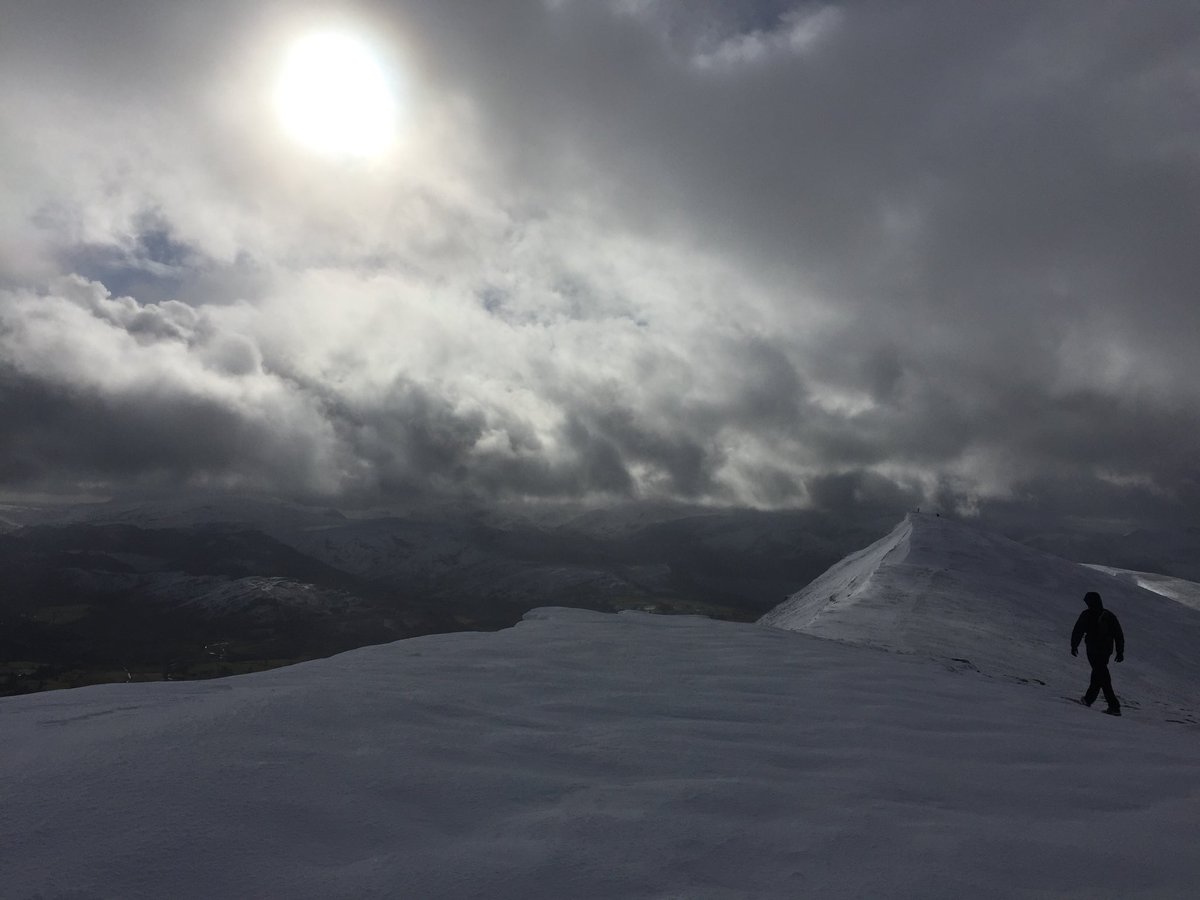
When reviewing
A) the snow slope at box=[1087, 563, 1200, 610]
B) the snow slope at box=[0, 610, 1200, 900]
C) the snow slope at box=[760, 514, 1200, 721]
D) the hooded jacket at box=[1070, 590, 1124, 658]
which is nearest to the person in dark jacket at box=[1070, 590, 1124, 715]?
the hooded jacket at box=[1070, 590, 1124, 658]

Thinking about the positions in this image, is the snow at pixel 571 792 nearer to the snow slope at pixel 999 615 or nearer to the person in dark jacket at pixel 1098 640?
the person in dark jacket at pixel 1098 640

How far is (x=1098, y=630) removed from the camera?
44.0ft

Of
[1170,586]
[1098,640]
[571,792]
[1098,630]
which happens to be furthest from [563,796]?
[1170,586]

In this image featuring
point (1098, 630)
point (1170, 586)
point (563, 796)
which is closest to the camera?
point (563, 796)

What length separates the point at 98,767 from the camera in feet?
15.6

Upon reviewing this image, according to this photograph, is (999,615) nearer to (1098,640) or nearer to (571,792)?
(1098,640)

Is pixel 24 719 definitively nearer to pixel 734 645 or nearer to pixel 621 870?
pixel 621 870

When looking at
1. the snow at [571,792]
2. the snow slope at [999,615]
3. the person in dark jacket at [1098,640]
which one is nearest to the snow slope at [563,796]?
the snow at [571,792]

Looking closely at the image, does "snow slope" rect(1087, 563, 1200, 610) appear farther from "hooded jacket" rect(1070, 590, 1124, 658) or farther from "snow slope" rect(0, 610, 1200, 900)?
"snow slope" rect(0, 610, 1200, 900)

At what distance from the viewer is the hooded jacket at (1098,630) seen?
43.1ft

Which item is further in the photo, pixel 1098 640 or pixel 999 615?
pixel 999 615

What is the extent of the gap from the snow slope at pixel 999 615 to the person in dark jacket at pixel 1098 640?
2710 mm

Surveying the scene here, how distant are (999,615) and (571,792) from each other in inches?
1088

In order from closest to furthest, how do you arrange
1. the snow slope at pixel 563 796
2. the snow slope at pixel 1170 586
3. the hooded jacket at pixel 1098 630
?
the snow slope at pixel 563 796 < the hooded jacket at pixel 1098 630 < the snow slope at pixel 1170 586
